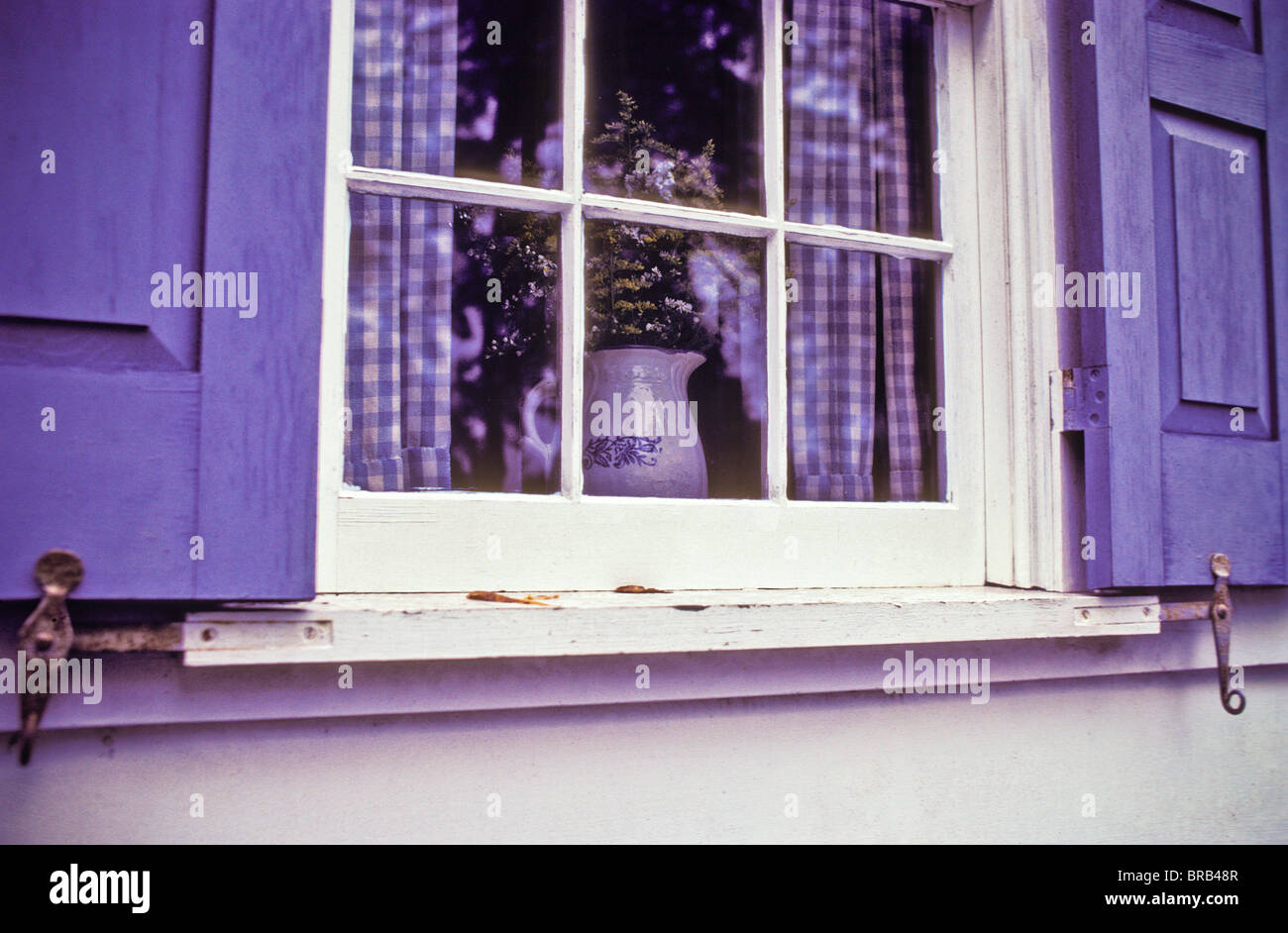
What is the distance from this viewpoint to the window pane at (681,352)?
56.9 inches

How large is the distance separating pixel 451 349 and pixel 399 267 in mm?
131

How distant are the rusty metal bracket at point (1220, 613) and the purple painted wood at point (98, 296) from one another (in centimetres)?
142

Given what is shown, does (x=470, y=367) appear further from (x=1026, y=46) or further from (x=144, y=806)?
(x=1026, y=46)

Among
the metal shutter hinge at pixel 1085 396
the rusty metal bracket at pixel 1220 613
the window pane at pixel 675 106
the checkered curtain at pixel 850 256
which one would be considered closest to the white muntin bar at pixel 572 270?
the window pane at pixel 675 106

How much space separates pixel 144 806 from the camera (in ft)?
3.25

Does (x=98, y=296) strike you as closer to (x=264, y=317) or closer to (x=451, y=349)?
(x=264, y=317)

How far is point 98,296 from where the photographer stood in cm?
90

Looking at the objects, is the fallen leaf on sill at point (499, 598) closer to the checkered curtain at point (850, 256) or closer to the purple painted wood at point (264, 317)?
the purple painted wood at point (264, 317)

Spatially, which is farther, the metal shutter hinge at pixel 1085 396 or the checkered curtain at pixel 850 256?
the checkered curtain at pixel 850 256

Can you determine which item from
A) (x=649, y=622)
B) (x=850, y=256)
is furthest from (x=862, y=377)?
(x=649, y=622)

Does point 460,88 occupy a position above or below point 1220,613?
above

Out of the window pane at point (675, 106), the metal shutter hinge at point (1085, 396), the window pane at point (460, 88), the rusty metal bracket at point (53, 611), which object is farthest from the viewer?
the window pane at point (675, 106)

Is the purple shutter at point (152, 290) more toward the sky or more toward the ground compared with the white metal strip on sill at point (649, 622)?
more toward the sky
